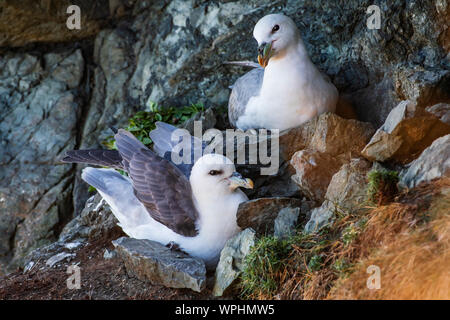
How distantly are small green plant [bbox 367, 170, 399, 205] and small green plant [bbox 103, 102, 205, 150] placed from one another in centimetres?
278

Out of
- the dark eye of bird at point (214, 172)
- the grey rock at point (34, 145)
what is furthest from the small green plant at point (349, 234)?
the grey rock at point (34, 145)

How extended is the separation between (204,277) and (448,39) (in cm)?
266

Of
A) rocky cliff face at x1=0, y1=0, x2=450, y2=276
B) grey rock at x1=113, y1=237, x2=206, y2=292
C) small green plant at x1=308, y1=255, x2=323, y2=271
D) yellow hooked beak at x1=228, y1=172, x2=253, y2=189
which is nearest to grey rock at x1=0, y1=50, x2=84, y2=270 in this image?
rocky cliff face at x1=0, y1=0, x2=450, y2=276

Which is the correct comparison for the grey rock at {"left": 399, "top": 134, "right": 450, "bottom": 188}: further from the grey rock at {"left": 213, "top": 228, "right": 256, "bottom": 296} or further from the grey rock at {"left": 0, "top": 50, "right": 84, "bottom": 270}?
the grey rock at {"left": 0, "top": 50, "right": 84, "bottom": 270}

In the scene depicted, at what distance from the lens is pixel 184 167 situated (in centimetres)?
502

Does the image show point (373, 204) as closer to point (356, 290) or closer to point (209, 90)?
point (356, 290)

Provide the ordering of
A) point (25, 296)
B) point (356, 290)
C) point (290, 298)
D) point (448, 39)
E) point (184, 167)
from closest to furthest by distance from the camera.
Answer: point (356, 290), point (290, 298), point (25, 296), point (448, 39), point (184, 167)

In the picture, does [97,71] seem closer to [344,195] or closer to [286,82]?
[286,82]

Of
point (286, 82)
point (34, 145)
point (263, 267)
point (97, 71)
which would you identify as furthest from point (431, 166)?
point (34, 145)

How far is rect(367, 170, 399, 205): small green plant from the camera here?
11.9 feet

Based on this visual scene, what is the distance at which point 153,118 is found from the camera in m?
6.23

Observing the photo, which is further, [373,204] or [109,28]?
[109,28]

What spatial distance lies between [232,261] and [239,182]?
638 millimetres

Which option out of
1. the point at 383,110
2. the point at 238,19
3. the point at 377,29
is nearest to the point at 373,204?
the point at 383,110
